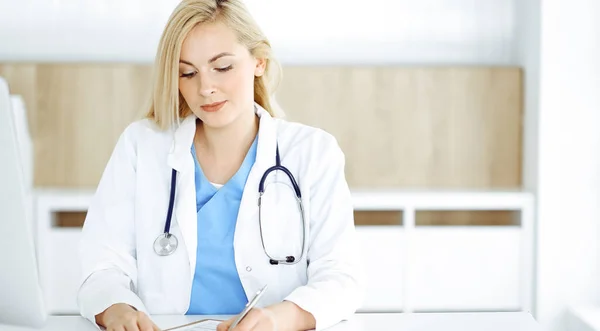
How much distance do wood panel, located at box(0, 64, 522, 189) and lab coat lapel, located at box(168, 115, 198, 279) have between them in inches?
61.4

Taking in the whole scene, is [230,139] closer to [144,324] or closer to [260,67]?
[260,67]

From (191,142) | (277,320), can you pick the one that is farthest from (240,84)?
(277,320)

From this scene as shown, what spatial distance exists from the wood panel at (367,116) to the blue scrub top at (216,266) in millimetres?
1660

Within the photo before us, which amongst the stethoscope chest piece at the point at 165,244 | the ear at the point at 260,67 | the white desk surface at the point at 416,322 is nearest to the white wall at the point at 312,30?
the ear at the point at 260,67

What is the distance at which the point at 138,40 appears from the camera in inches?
143

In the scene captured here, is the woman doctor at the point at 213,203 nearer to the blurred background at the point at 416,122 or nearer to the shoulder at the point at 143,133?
the shoulder at the point at 143,133

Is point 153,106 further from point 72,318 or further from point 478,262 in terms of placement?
point 478,262

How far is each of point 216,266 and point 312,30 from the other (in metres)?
2.01

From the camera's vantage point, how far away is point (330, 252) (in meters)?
1.79

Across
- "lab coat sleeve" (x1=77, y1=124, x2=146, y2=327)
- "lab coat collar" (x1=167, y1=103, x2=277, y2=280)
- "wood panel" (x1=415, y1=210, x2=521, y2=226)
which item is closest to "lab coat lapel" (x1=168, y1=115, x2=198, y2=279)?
"lab coat collar" (x1=167, y1=103, x2=277, y2=280)

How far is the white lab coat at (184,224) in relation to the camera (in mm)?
1802

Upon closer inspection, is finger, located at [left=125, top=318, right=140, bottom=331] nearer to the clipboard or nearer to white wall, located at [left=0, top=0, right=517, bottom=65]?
the clipboard

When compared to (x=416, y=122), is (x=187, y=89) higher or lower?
higher

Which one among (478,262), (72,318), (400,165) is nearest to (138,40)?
(400,165)
